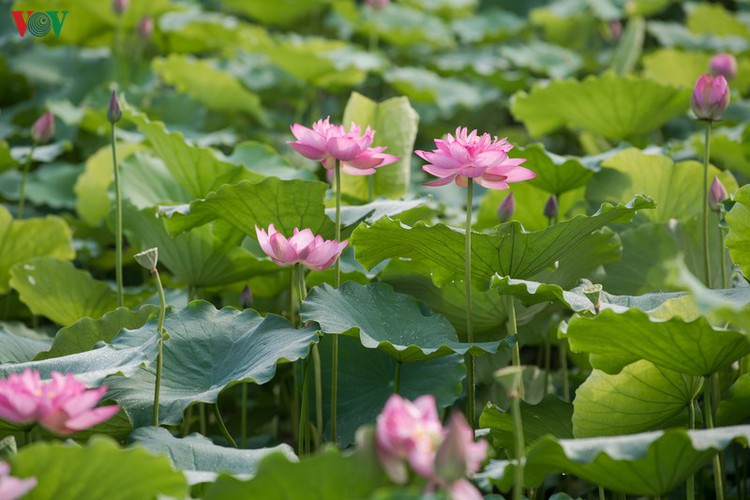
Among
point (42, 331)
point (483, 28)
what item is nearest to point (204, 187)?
point (42, 331)

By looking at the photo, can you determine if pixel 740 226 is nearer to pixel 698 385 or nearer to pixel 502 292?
pixel 698 385

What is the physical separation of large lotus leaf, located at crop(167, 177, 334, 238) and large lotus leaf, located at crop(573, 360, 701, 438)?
0.48 metres

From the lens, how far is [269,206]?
1448 millimetres

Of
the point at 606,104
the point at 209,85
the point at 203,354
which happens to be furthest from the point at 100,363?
the point at 209,85

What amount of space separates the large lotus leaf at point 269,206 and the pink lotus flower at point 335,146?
121 millimetres

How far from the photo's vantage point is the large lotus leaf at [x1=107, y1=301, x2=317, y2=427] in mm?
1199

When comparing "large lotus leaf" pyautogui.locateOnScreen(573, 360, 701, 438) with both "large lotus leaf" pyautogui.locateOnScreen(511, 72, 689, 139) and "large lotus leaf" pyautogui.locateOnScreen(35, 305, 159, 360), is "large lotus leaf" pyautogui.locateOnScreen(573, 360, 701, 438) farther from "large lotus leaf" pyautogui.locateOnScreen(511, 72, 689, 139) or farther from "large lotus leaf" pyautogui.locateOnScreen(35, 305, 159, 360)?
"large lotus leaf" pyautogui.locateOnScreen(511, 72, 689, 139)

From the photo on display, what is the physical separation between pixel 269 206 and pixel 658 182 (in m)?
0.79

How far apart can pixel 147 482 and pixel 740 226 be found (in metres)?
0.86

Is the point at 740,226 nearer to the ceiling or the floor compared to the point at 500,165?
nearer to the floor

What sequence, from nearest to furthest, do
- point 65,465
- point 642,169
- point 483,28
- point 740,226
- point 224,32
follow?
1. point 65,465
2. point 740,226
3. point 642,169
4. point 224,32
5. point 483,28

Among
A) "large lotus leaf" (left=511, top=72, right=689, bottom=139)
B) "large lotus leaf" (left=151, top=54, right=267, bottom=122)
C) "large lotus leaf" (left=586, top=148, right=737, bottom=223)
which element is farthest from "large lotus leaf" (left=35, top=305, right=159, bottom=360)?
"large lotus leaf" (left=151, top=54, right=267, bottom=122)

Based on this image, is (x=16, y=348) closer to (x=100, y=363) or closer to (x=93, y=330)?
(x=93, y=330)

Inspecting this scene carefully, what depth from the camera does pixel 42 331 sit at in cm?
193
